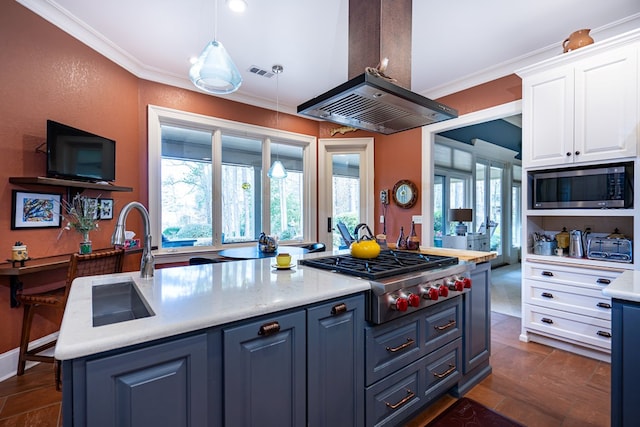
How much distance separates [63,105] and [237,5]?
177 cm

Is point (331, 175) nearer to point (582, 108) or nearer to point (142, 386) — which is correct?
point (582, 108)

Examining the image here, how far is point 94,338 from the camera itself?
0.81 m

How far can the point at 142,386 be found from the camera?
88 cm

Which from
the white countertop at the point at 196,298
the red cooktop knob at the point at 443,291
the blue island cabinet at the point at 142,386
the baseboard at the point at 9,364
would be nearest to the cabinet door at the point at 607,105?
the red cooktop knob at the point at 443,291

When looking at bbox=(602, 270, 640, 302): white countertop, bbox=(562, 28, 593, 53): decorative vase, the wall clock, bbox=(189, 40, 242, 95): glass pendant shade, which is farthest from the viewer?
the wall clock

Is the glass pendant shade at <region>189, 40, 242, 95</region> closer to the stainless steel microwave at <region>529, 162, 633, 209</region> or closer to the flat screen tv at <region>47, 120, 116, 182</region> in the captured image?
the flat screen tv at <region>47, 120, 116, 182</region>

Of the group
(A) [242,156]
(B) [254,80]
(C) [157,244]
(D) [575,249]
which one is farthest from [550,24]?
(C) [157,244]

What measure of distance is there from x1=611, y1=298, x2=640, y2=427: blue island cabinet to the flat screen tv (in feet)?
12.2

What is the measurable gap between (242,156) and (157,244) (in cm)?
164

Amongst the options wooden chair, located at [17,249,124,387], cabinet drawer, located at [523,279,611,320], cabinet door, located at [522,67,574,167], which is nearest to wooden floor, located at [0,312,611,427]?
wooden chair, located at [17,249,124,387]

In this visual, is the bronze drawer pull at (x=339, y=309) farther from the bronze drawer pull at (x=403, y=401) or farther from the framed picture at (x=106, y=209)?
the framed picture at (x=106, y=209)

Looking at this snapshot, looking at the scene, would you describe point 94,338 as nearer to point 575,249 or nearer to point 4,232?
point 4,232

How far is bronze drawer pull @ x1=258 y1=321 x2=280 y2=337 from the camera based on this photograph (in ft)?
3.63

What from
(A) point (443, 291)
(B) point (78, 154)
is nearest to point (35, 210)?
(B) point (78, 154)
